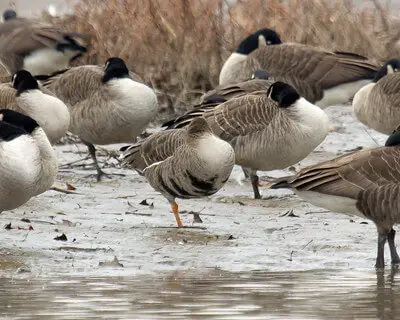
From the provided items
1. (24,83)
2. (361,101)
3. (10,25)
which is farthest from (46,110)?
(10,25)

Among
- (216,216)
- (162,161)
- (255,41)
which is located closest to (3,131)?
(162,161)

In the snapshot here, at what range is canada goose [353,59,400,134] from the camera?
1331 centimetres

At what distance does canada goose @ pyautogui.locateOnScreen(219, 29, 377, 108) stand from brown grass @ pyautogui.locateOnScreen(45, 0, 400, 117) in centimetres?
113

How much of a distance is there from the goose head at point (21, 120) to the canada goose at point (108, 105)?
2.87m

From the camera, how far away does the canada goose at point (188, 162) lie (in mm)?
→ 9305

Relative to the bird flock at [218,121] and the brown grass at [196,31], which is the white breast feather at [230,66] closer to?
the bird flock at [218,121]

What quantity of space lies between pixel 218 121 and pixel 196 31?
4.38 m

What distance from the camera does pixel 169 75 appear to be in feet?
51.9

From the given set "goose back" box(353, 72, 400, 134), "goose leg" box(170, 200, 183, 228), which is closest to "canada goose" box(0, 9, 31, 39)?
"goose back" box(353, 72, 400, 134)

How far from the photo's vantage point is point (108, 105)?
1296cm

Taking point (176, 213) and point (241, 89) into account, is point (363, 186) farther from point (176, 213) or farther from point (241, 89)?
point (241, 89)

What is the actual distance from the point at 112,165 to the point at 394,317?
7.78 m

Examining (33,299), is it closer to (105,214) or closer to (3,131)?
(3,131)

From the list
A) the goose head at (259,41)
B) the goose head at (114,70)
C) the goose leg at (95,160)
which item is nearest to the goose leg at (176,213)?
the goose leg at (95,160)
